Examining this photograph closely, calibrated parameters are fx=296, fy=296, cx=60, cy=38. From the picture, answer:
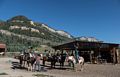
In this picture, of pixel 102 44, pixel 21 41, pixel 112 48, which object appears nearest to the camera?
pixel 102 44

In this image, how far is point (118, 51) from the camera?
4634 centimetres

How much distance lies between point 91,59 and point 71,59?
18.2 m

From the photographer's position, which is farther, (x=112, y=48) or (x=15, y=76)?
(x=112, y=48)

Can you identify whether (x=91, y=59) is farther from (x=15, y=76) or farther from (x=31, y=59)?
(x=15, y=76)

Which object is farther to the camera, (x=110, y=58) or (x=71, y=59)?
(x=110, y=58)

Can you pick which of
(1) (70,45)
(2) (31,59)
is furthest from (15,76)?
(1) (70,45)

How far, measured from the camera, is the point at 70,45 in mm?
37312

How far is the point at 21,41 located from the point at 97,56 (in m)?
88.6

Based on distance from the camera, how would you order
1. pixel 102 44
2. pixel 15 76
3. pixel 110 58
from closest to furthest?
pixel 15 76
pixel 102 44
pixel 110 58

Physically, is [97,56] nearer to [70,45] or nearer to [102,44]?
[102,44]

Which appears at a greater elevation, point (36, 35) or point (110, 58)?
point (36, 35)

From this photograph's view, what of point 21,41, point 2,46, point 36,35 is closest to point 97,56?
point 2,46

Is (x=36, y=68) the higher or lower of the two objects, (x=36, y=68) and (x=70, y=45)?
the lower

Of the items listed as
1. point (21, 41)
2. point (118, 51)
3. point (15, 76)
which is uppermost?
point (21, 41)
